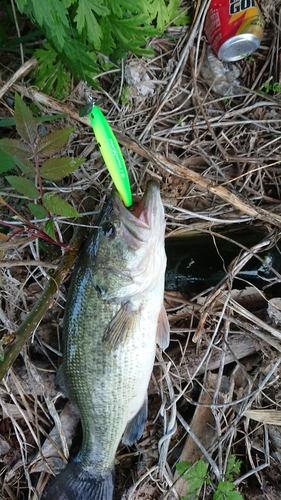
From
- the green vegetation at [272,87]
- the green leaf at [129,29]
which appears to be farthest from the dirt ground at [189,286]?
the green leaf at [129,29]

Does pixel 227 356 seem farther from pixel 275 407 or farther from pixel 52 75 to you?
pixel 52 75

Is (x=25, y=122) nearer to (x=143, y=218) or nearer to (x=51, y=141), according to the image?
(x=51, y=141)

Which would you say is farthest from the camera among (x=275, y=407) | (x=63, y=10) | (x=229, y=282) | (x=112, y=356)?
(x=275, y=407)

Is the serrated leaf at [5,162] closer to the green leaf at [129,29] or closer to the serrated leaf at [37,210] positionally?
the serrated leaf at [37,210]

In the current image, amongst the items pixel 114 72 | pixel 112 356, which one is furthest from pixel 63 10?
pixel 112 356

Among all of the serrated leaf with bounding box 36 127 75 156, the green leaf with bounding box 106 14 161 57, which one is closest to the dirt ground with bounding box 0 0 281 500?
the green leaf with bounding box 106 14 161 57

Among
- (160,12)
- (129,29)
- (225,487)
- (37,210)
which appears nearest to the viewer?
(37,210)

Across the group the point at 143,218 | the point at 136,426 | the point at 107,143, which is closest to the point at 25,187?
the point at 107,143
